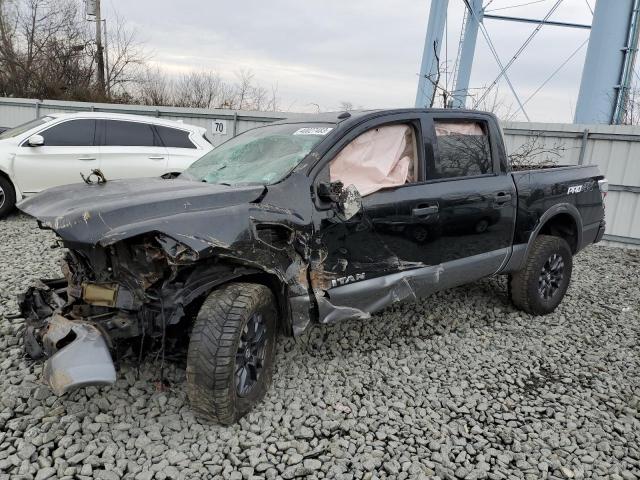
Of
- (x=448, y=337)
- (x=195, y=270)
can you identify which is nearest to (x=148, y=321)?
(x=195, y=270)

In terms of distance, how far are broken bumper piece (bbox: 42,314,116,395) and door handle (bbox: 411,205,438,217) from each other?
217 cm

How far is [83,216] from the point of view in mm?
2418

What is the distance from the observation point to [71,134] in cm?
746

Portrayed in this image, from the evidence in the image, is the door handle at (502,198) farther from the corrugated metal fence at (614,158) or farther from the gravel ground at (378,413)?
the corrugated metal fence at (614,158)

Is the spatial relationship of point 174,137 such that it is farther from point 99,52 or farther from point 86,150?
point 99,52

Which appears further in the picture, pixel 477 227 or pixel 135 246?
pixel 477 227

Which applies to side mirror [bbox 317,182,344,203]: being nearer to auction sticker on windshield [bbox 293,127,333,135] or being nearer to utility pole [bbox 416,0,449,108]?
auction sticker on windshield [bbox 293,127,333,135]

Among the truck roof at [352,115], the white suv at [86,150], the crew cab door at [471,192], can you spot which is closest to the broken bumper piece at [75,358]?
the truck roof at [352,115]

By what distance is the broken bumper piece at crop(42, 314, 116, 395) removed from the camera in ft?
7.36

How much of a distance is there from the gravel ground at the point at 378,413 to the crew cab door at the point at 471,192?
2.54ft

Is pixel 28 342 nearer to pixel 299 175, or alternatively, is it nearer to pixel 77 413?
pixel 77 413

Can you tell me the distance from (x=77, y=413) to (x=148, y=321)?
0.72 m

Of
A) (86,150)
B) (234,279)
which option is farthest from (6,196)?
(234,279)

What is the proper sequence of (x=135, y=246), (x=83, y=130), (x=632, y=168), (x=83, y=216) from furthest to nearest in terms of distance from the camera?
(x=632, y=168)
(x=83, y=130)
(x=135, y=246)
(x=83, y=216)
